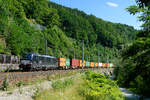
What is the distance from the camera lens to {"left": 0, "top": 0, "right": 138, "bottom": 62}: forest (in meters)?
40.8

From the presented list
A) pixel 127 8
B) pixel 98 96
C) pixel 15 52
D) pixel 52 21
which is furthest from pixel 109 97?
pixel 52 21

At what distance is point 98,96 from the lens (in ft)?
33.8

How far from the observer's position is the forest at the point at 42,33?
134 feet

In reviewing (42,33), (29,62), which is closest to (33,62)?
(29,62)

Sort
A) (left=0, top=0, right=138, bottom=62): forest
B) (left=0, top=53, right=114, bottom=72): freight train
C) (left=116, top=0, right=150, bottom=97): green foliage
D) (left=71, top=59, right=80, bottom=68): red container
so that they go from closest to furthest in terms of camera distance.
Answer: (left=116, top=0, right=150, bottom=97): green foliage < (left=0, top=53, right=114, bottom=72): freight train < (left=0, top=0, right=138, bottom=62): forest < (left=71, top=59, right=80, bottom=68): red container

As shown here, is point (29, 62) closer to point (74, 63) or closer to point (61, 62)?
point (61, 62)

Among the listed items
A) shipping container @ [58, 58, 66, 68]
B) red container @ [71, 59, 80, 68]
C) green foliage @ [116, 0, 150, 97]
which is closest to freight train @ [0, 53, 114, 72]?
shipping container @ [58, 58, 66, 68]

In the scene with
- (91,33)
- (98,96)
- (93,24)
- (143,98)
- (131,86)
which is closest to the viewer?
(98,96)

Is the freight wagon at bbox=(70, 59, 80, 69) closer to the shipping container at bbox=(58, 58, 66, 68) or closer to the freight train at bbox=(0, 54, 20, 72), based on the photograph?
the shipping container at bbox=(58, 58, 66, 68)

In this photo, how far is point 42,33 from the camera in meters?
64.6

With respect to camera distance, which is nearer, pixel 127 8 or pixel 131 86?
pixel 127 8

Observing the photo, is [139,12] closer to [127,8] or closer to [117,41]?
[127,8]

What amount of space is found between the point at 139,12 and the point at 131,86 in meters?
11.5

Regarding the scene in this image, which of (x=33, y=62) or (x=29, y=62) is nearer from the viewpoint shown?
(x=29, y=62)
